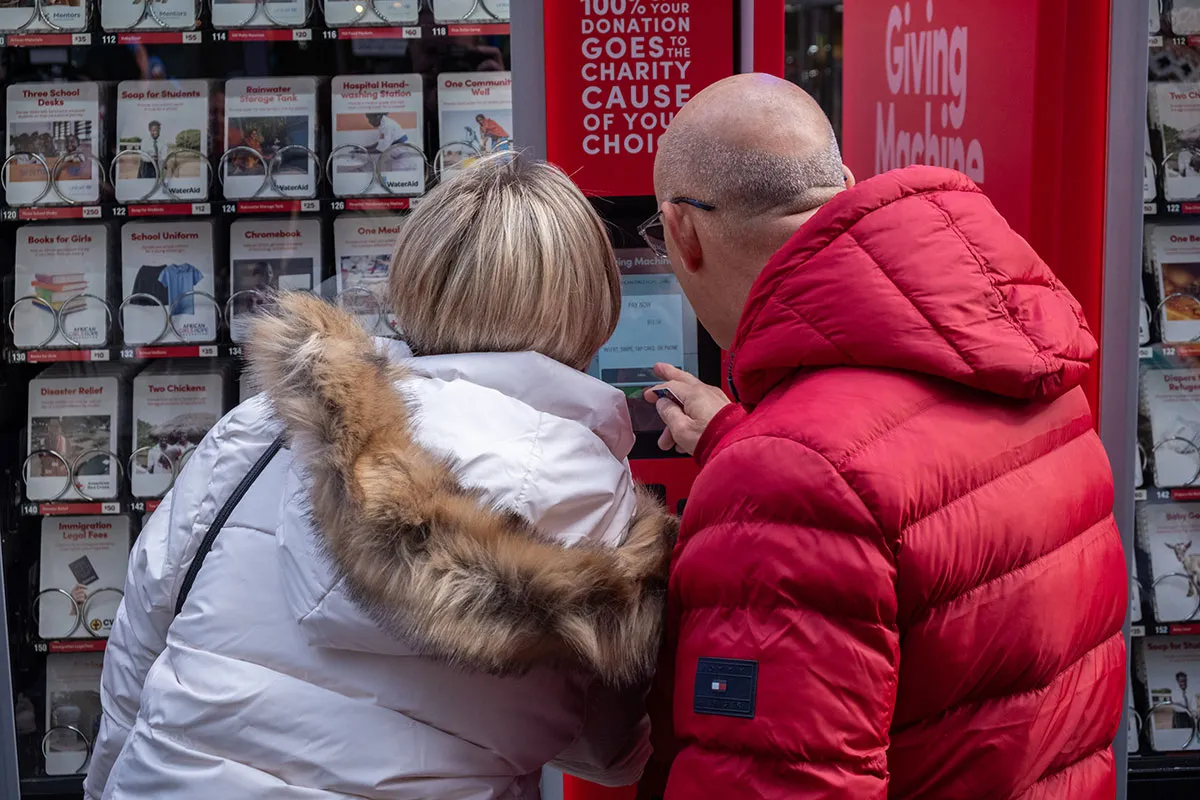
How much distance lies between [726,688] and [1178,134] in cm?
244

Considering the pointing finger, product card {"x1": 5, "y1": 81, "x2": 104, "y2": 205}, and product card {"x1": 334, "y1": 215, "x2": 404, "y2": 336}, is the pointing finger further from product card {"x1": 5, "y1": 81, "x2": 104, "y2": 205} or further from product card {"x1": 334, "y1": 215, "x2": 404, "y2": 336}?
product card {"x1": 5, "y1": 81, "x2": 104, "y2": 205}

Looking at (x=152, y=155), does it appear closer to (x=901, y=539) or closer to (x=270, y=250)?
(x=270, y=250)

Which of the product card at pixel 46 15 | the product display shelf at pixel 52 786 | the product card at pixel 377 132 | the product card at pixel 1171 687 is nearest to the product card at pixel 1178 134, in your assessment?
the product card at pixel 1171 687

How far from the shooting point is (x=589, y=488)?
45.7 inches

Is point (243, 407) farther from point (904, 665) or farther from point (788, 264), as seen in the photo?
point (904, 665)

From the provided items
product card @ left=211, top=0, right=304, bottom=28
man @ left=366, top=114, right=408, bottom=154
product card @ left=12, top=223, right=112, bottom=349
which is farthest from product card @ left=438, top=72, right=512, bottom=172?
product card @ left=12, top=223, right=112, bottom=349

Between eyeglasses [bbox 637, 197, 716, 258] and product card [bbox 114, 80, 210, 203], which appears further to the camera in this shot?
product card [bbox 114, 80, 210, 203]

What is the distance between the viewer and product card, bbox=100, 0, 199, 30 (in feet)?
9.21

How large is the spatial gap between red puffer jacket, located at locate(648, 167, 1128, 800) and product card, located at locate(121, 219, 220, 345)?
2.15 metres

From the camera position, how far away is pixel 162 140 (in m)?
2.96

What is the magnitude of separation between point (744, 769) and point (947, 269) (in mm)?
514

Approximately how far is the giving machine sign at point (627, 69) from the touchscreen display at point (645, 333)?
16 centimetres

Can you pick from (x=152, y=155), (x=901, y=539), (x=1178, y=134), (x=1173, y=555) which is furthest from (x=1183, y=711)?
(x=152, y=155)

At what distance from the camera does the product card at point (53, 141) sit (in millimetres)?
2939
